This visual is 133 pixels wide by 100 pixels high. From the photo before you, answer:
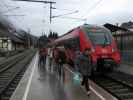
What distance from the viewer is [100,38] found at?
62.3ft

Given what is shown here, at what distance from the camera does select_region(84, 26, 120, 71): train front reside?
1789 cm

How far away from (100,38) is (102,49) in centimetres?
102

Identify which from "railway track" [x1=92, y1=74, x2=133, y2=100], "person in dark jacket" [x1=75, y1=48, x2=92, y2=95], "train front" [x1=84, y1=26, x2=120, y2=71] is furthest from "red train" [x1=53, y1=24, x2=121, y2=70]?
"person in dark jacket" [x1=75, y1=48, x2=92, y2=95]

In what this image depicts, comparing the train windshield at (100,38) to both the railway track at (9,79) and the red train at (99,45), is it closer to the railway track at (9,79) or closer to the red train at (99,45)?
the red train at (99,45)

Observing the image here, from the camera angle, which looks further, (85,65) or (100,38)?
(100,38)

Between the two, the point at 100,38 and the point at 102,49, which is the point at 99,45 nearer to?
the point at 102,49

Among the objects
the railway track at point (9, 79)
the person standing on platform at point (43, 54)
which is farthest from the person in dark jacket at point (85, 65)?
the person standing on platform at point (43, 54)

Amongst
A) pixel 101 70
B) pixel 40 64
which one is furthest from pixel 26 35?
pixel 101 70

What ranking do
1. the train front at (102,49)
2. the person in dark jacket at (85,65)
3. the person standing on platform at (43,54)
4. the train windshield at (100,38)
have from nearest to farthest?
1. the person in dark jacket at (85,65)
2. the train front at (102,49)
3. the train windshield at (100,38)
4. the person standing on platform at (43,54)

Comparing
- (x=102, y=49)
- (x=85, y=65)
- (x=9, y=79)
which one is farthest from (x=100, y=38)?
(x=85, y=65)

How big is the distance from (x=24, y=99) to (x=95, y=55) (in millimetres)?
7822

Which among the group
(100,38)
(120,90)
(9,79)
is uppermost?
(100,38)

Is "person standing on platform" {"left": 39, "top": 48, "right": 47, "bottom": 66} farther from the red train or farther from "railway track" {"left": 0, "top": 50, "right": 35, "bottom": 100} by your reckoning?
the red train

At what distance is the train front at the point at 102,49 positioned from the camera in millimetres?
17891
